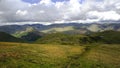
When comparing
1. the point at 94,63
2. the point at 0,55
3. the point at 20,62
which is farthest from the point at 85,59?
the point at 0,55

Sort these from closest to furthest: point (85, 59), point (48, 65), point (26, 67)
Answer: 1. point (26, 67)
2. point (48, 65)
3. point (85, 59)

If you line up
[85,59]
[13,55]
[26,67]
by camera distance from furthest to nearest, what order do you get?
[85,59] < [13,55] < [26,67]

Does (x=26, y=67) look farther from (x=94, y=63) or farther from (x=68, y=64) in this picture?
(x=94, y=63)

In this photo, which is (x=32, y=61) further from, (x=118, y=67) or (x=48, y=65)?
(x=118, y=67)

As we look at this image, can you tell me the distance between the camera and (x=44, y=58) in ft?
356

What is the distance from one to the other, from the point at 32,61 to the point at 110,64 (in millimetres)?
36428

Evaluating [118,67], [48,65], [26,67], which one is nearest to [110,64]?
[118,67]

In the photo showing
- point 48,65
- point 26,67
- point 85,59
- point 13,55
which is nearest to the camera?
point 26,67

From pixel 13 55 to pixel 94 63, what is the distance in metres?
37.4

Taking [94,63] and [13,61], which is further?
[94,63]

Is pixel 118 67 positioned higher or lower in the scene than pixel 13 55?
lower

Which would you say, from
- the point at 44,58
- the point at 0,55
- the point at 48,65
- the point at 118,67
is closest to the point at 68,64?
the point at 48,65

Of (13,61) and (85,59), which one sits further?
(85,59)

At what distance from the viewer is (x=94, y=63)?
343 feet
